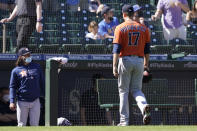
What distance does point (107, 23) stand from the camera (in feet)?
43.7

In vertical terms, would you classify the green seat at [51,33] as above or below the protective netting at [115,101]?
above

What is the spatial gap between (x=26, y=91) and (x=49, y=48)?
2882 millimetres

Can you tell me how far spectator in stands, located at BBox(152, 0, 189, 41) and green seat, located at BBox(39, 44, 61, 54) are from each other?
2312 millimetres

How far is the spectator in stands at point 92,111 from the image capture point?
41.7 feet

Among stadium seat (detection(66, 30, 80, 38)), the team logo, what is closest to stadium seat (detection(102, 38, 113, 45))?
stadium seat (detection(66, 30, 80, 38))

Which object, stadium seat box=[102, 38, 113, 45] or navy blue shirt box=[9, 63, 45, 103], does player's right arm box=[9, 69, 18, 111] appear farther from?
stadium seat box=[102, 38, 113, 45]

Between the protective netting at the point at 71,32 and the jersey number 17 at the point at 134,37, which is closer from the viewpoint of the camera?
the jersey number 17 at the point at 134,37

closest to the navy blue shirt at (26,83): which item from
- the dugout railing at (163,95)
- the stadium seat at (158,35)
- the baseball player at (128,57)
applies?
the baseball player at (128,57)

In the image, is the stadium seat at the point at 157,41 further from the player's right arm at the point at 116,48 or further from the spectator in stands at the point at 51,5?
the player's right arm at the point at 116,48

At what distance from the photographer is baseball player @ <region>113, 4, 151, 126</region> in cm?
888

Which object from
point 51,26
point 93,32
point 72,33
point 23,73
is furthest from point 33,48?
point 23,73

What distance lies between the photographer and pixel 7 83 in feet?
42.3

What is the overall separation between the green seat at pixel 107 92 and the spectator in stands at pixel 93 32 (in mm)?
1002

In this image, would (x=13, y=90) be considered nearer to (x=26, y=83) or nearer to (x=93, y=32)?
(x=26, y=83)
